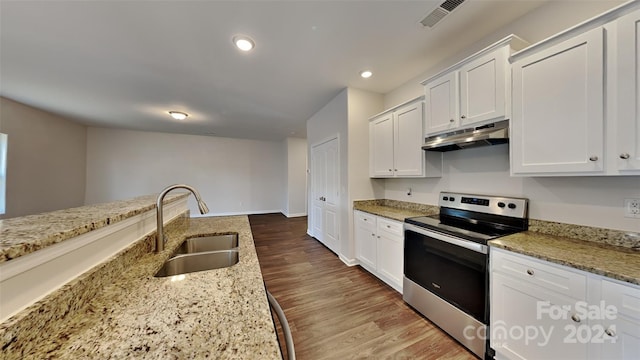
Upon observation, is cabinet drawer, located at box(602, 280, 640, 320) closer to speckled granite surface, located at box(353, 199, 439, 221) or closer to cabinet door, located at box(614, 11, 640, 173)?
cabinet door, located at box(614, 11, 640, 173)

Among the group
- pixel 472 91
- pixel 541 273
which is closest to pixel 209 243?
pixel 541 273

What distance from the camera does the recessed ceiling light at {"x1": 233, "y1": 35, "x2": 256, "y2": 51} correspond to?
2047 mm

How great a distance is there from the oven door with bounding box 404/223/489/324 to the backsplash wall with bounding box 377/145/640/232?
0.68 meters

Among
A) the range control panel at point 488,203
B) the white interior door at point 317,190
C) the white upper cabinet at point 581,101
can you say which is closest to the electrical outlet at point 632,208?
the white upper cabinet at point 581,101

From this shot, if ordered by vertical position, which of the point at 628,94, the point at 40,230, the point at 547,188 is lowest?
the point at 40,230

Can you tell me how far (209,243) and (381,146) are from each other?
2.40 meters

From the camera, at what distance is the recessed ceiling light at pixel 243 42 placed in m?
2.05

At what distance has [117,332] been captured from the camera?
2.05 feet

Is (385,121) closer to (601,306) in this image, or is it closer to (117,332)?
(601,306)

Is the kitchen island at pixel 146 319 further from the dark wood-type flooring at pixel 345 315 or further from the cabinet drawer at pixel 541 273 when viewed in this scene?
the cabinet drawer at pixel 541 273

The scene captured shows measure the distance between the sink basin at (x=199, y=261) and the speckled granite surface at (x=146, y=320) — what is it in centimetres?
29

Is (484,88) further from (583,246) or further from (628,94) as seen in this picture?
(583,246)

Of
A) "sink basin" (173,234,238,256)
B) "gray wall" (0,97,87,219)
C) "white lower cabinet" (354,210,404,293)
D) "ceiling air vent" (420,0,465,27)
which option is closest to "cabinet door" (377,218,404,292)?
"white lower cabinet" (354,210,404,293)

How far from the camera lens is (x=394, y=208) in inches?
121
